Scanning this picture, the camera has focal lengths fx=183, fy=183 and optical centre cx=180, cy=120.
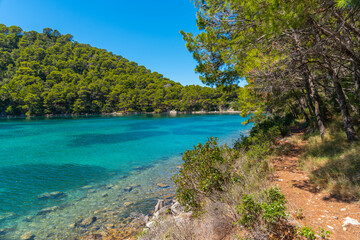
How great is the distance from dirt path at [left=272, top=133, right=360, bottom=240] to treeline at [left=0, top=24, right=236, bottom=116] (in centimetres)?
8334

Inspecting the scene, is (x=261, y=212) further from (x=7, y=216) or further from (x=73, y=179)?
(x=73, y=179)

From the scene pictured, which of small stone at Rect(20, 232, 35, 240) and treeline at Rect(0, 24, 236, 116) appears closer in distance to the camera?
small stone at Rect(20, 232, 35, 240)

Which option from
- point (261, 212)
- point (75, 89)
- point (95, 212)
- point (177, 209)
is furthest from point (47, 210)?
point (75, 89)

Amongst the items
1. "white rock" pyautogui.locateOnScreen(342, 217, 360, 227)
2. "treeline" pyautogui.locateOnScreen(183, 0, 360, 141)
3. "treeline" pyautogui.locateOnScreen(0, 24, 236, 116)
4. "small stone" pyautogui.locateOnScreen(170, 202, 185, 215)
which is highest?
"treeline" pyautogui.locateOnScreen(0, 24, 236, 116)

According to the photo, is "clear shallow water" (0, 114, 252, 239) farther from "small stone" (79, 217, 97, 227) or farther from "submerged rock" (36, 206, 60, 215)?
"small stone" (79, 217, 97, 227)

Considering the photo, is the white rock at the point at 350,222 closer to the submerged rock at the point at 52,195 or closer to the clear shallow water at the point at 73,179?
the clear shallow water at the point at 73,179

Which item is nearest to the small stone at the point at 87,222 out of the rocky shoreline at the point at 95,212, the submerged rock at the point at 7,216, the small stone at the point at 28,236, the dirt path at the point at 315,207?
the rocky shoreline at the point at 95,212

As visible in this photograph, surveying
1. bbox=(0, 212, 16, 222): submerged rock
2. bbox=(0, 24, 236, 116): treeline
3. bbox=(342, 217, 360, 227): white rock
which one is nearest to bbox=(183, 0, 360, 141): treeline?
bbox=(342, 217, 360, 227): white rock

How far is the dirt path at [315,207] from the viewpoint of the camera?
3.41 meters

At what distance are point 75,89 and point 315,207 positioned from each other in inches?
4281

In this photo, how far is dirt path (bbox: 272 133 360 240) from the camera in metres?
3.41

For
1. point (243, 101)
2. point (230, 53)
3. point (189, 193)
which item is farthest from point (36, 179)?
point (243, 101)

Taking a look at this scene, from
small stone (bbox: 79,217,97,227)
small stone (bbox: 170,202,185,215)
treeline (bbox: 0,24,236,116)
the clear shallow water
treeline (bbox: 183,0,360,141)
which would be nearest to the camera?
treeline (bbox: 183,0,360,141)

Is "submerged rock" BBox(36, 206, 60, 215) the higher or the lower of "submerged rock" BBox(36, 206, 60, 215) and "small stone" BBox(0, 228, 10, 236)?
the higher
